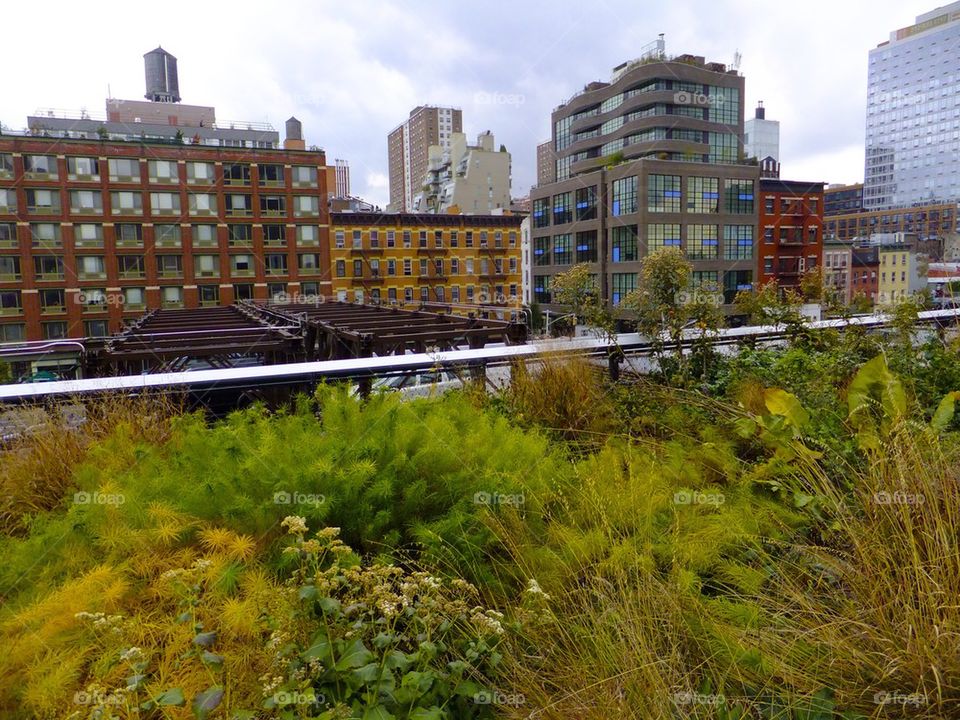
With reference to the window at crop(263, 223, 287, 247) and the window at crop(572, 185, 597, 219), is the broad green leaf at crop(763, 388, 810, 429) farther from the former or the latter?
the window at crop(263, 223, 287, 247)

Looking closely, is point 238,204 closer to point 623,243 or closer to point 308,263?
point 308,263

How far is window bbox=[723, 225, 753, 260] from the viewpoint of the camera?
5731 cm

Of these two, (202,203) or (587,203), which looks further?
(587,203)

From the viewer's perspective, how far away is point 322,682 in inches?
81.1

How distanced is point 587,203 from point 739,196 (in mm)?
13242

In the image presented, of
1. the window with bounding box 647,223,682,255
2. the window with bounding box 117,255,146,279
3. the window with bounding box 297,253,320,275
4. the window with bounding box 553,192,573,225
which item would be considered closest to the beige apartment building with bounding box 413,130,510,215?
the window with bounding box 553,192,573,225

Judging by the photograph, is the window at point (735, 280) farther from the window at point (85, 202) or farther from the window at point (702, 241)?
the window at point (85, 202)

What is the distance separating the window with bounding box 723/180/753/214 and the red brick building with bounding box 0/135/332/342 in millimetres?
36489

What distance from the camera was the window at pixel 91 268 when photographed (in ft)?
178

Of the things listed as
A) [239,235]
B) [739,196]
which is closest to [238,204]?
[239,235]

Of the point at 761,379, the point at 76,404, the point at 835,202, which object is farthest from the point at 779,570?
the point at 835,202

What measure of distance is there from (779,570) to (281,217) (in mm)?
62184

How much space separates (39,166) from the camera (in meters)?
52.6

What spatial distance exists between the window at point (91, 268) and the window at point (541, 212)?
3947 centimetres
